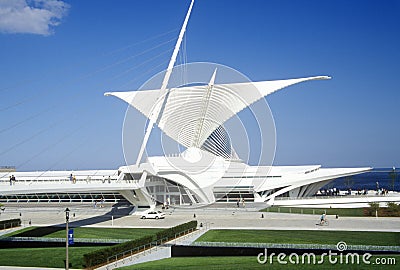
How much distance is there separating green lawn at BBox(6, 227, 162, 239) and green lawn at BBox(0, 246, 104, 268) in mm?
3725

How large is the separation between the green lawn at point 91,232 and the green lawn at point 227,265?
7.25 meters

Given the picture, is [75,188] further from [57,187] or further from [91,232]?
[91,232]

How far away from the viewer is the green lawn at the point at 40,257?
18.6 metres

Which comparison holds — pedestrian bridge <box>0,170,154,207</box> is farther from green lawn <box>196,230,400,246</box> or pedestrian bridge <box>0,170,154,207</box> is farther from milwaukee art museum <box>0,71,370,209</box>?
green lawn <box>196,230,400,246</box>

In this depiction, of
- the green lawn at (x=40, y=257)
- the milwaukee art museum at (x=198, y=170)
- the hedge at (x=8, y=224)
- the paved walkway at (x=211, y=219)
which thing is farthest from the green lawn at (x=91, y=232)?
the milwaukee art museum at (x=198, y=170)

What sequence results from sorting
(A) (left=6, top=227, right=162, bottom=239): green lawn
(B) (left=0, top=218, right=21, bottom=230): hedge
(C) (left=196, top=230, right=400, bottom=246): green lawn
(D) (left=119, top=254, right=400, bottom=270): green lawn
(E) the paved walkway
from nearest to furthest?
(D) (left=119, top=254, right=400, bottom=270): green lawn, (C) (left=196, top=230, right=400, bottom=246): green lawn, (A) (left=6, top=227, right=162, bottom=239): green lawn, (E) the paved walkway, (B) (left=0, top=218, right=21, bottom=230): hedge

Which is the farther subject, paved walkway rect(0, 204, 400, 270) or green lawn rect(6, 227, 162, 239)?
paved walkway rect(0, 204, 400, 270)

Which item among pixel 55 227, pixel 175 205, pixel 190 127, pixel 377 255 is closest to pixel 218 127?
pixel 190 127

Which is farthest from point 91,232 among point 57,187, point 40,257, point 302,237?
point 302,237

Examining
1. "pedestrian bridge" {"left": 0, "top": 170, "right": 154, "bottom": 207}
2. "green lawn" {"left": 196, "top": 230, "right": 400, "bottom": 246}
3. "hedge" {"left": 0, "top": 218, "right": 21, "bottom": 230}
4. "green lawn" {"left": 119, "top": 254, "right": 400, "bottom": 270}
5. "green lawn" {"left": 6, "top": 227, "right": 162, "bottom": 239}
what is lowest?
"green lawn" {"left": 119, "top": 254, "right": 400, "bottom": 270}

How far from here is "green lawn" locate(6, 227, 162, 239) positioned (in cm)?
2569

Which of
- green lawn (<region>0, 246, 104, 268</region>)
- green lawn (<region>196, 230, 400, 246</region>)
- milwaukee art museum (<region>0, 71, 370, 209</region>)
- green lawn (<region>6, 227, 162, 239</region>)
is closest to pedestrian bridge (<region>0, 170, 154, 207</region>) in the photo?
milwaukee art museum (<region>0, 71, 370, 209</region>)

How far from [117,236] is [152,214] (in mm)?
9043

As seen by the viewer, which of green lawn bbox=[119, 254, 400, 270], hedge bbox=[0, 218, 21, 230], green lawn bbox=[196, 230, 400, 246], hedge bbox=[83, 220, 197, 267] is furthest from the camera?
hedge bbox=[0, 218, 21, 230]
